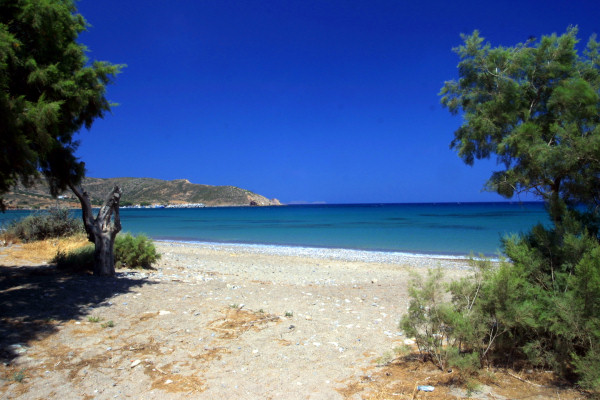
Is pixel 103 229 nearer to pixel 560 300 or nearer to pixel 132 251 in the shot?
pixel 132 251

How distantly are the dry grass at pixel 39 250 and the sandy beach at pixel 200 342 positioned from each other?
261 centimetres

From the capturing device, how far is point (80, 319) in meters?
6.24

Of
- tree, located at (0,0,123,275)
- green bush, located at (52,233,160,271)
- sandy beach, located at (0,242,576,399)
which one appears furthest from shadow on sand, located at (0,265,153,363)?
green bush, located at (52,233,160,271)

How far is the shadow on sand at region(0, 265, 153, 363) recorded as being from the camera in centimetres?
547

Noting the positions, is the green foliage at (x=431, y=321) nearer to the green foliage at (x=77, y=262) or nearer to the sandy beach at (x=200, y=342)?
the sandy beach at (x=200, y=342)

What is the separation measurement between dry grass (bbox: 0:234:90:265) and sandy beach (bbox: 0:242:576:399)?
103 inches

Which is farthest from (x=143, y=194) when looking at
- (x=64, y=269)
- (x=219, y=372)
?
(x=219, y=372)

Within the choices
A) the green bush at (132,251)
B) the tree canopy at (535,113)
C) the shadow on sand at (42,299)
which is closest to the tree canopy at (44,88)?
the shadow on sand at (42,299)

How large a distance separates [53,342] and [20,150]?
9.72 ft

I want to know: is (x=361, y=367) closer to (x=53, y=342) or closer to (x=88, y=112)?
(x=53, y=342)

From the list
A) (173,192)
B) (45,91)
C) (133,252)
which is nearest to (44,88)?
(45,91)

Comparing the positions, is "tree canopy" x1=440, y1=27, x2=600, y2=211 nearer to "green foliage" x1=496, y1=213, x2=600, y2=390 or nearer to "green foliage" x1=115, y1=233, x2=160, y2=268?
"green foliage" x1=496, y1=213, x2=600, y2=390

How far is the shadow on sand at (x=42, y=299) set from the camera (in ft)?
18.0

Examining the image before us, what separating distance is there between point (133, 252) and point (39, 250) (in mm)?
4524
